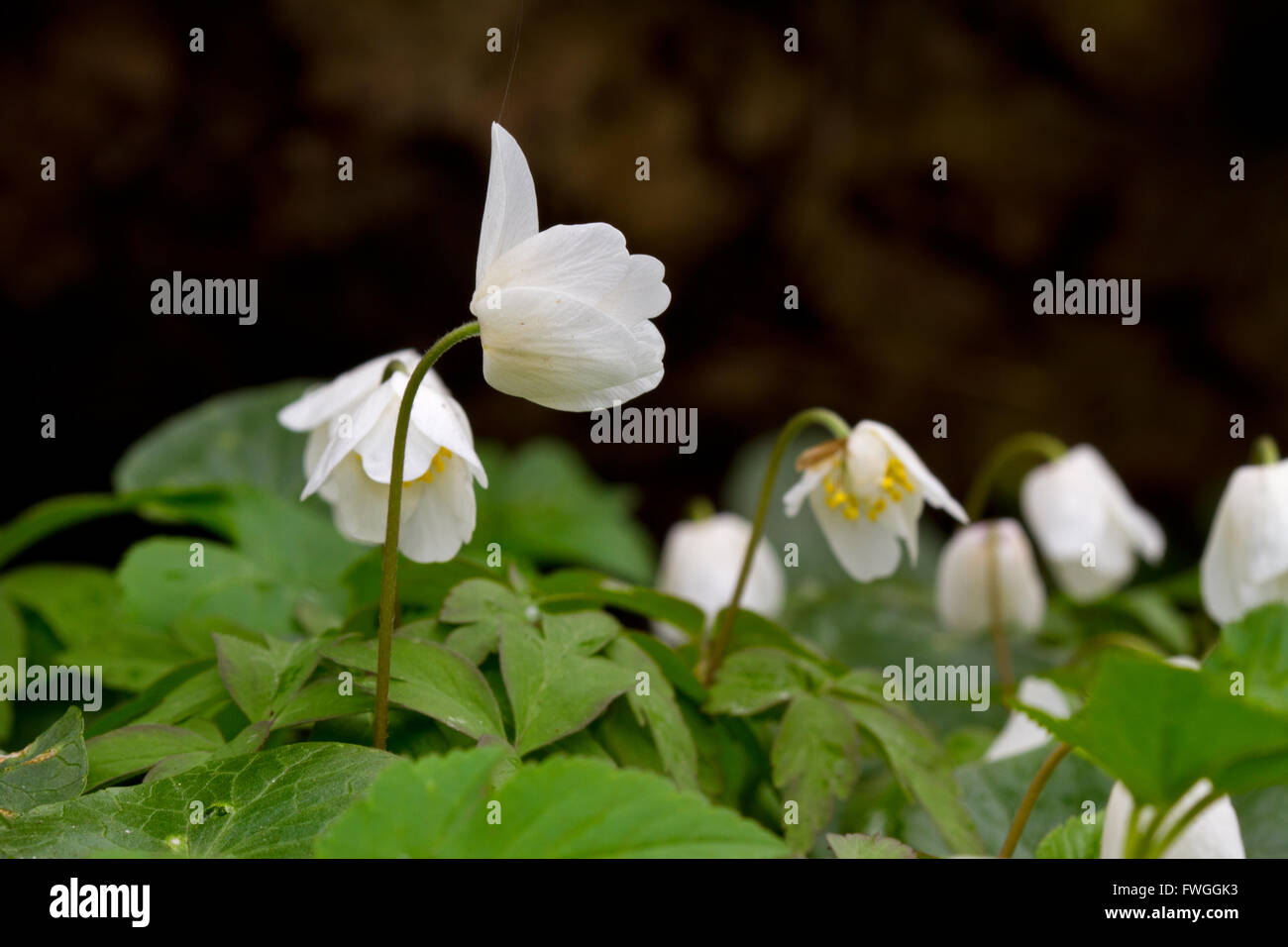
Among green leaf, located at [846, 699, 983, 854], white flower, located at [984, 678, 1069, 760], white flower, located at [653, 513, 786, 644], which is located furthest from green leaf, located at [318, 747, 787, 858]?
white flower, located at [653, 513, 786, 644]

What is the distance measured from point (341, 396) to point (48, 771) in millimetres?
360

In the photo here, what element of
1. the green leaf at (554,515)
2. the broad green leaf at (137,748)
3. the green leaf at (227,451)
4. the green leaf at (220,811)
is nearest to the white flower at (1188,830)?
the green leaf at (220,811)

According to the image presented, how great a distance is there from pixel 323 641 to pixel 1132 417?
8.61 ft

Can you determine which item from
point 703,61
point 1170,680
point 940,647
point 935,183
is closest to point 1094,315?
point 935,183

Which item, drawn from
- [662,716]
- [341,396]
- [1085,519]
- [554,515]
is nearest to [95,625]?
[341,396]

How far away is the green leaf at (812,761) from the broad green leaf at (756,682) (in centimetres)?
2

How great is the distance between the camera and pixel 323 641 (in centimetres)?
84

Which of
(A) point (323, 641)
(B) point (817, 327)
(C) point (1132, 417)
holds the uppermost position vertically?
(B) point (817, 327)

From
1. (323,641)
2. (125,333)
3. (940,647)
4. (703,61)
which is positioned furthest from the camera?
(703,61)

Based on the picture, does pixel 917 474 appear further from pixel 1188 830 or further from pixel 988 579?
pixel 988 579

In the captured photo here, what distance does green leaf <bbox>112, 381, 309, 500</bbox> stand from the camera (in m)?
1.69

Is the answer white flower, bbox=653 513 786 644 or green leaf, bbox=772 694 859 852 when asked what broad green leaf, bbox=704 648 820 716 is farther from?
white flower, bbox=653 513 786 644

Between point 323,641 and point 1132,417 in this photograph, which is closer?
point 323,641

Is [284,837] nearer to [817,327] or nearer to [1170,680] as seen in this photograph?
[1170,680]
